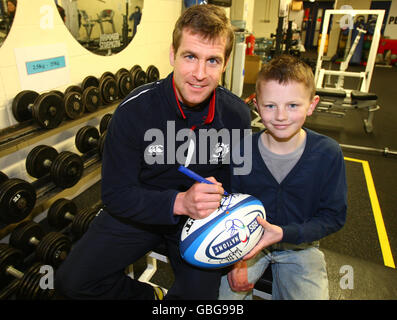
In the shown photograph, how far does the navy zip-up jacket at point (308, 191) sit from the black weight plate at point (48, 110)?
152 cm

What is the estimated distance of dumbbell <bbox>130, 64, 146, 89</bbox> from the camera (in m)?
3.17

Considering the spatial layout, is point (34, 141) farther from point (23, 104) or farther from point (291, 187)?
point (291, 187)

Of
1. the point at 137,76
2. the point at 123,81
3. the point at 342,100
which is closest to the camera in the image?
the point at 123,81

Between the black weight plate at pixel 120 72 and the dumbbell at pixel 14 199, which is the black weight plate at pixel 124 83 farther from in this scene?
the dumbbell at pixel 14 199

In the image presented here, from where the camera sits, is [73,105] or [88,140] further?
[88,140]

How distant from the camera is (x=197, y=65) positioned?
4.17 feet

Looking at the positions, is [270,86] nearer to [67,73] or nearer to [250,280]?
[250,280]

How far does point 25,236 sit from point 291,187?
1.76 m

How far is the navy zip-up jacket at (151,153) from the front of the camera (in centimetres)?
129

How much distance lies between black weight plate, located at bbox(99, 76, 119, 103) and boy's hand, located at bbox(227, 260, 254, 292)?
2.10 meters

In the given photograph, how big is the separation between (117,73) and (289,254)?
2466 millimetres

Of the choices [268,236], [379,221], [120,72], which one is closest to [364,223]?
[379,221]
